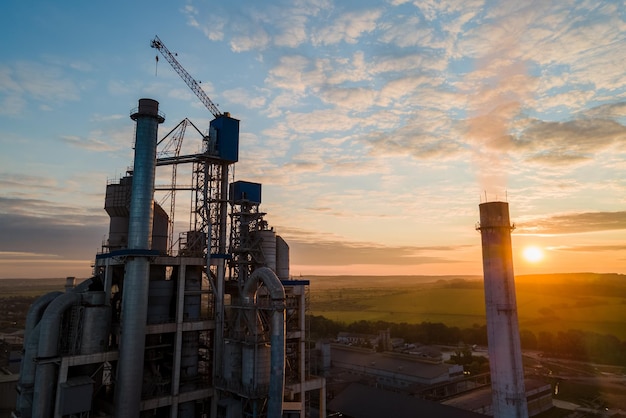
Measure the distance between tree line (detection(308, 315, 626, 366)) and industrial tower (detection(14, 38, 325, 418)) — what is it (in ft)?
245

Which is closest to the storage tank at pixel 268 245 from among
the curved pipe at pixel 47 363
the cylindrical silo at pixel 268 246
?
the cylindrical silo at pixel 268 246

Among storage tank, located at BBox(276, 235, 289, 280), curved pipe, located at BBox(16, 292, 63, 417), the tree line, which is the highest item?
storage tank, located at BBox(276, 235, 289, 280)

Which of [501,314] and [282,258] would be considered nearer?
[501,314]

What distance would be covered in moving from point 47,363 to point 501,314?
4087cm

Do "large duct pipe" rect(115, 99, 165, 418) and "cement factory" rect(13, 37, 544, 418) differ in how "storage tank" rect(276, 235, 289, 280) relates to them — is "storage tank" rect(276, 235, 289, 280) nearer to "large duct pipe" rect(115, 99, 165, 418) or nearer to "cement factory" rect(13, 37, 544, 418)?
"cement factory" rect(13, 37, 544, 418)

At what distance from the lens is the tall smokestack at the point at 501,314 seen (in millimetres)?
38688

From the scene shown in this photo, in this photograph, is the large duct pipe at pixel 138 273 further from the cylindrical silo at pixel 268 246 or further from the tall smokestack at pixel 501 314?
the tall smokestack at pixel 501 314

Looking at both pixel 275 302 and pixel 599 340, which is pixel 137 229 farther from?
pixel 599 340

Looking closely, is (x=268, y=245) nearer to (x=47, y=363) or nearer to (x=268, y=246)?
(x=268, y=246)

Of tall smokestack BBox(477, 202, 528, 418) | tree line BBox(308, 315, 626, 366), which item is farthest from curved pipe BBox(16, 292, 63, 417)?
tree line BBox(308, 315, 626, 366)

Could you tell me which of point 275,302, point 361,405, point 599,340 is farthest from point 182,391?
point 599,340

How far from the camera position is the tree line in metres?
93.9

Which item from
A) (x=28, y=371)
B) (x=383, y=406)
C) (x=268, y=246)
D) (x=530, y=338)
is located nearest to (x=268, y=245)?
(x=268, y=246)

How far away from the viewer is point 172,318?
36000mm
